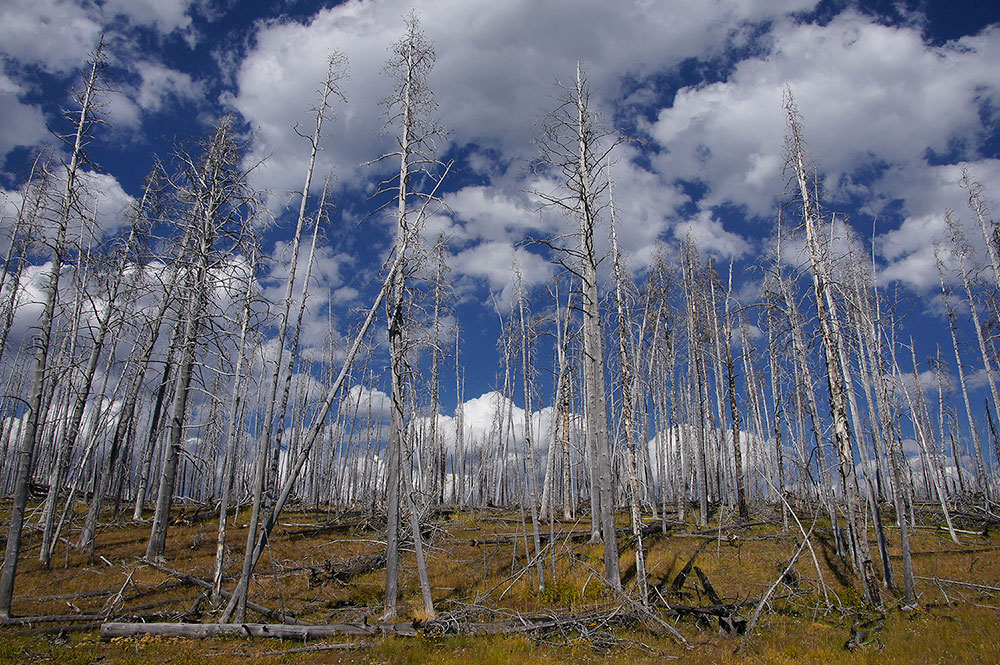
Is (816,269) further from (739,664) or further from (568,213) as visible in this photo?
(739,664)

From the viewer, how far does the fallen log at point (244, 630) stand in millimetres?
8422

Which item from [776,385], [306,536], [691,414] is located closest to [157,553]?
[306,536]

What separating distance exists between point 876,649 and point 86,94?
64.3 ft

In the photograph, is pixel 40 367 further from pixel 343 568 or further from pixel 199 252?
pixel 343 568

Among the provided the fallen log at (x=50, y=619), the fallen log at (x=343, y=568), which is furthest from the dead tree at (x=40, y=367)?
the fallen log at (x=343, y=568)

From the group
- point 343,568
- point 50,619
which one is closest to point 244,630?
point 50,619

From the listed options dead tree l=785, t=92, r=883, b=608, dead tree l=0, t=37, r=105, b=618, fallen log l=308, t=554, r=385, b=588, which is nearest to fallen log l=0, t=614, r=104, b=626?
dead tree l=0, t=37, r=105, b=618

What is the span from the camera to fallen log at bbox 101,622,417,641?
842 centimetres

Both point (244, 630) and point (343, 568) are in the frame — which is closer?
point (244, 630)

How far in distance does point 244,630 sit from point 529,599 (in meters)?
6.23

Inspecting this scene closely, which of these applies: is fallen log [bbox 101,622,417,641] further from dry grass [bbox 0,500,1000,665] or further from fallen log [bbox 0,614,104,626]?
fallen log [bbox 0,614,104,626]

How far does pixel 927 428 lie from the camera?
116 feet

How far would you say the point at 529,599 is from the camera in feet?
38.3

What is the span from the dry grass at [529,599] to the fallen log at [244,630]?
0.22 m
